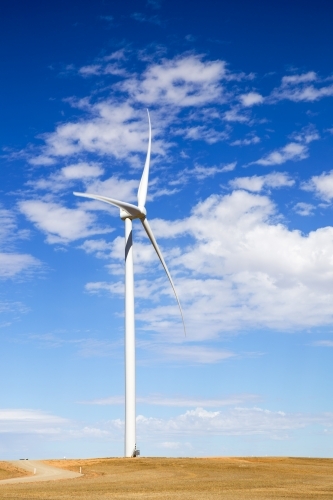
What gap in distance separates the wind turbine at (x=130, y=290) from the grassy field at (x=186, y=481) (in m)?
3.91

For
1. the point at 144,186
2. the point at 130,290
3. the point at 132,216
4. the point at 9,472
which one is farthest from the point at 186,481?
the point at 144,186

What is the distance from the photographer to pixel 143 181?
3319 inches

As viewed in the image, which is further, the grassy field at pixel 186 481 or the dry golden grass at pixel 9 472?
the dry golden grass at pixel 9 472

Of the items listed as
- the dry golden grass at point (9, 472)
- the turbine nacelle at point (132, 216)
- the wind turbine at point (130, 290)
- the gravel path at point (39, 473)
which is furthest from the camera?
the turbine nacelle at point (132, 216)

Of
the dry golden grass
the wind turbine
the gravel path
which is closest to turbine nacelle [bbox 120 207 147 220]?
the wind turbine

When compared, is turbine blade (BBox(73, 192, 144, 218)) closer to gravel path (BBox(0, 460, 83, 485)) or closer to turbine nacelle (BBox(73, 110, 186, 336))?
turbine nacelle (BBox(73, 110, 186, 336))

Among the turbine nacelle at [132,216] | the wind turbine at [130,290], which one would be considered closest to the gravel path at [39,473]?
the wind turbine at [130,290]

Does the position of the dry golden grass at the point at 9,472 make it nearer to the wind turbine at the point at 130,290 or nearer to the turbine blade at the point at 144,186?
the wind turbine at the point at 130,290

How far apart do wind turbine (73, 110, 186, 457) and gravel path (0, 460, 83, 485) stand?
9.61m

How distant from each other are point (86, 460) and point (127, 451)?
540 cm

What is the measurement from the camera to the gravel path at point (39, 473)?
61303 millimetres

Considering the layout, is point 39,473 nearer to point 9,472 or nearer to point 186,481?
point 9,472

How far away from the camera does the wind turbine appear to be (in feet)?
249

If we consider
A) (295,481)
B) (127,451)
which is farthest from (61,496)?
(127,451)
